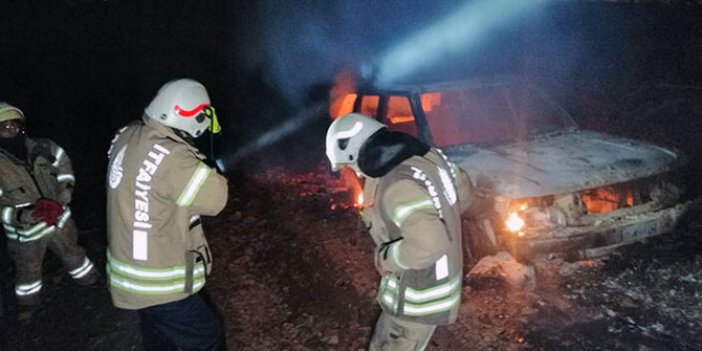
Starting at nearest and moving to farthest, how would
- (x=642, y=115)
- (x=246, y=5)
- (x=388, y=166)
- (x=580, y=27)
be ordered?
(x=388, y=166) → (x=642, y=115) → (x=580, y=27) → (x=246, y=5)

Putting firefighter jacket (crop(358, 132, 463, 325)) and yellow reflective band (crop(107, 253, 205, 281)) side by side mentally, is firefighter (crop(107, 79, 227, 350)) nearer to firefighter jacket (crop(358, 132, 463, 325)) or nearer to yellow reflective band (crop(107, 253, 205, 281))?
yellow reflective band (crop(107, 253, 205, 281))

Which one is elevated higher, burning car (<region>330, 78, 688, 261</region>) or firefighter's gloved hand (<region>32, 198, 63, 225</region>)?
burning car (<region>330, 78, 688, 261</region>)

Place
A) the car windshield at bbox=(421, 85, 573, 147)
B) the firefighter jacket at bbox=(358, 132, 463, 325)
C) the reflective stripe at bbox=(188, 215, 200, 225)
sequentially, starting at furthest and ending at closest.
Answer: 1. the car windshield at bbox=(421, 85, 573, 147)
2. the reflective stripe at bbox=(188, 215, 200, 225)
3. the firefighter jacket at bbox=(358, 132, 463, 325)

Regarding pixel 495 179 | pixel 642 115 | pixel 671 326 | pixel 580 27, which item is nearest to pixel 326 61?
pixel 580 27

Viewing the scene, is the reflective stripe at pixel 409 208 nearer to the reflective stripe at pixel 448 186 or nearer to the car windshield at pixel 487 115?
the reflective stripe at pixel 448 186

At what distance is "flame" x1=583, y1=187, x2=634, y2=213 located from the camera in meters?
4.00

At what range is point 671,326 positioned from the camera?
3457 millimetres

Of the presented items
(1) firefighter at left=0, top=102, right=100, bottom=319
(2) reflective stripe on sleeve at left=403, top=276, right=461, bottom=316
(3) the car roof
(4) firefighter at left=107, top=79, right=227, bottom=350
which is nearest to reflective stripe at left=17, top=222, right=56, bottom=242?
(1) firefighter at left=0, top=102, right=100, bottom=319

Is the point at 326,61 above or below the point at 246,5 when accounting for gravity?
below

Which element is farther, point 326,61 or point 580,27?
point 326,61

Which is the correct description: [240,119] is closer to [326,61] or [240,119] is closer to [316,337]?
[326,61]

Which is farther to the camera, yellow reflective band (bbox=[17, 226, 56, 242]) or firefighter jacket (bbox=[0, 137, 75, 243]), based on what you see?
yellow reflective band (bbox=[17, 226, 56, 242])

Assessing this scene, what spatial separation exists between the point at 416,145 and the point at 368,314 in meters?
2.04

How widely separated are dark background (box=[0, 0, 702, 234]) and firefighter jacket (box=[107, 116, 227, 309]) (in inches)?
169
